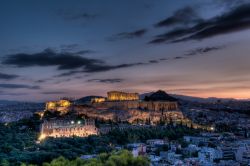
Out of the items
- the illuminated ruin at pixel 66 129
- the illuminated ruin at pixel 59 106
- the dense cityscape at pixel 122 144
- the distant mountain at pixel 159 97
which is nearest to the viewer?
the dense cityscape at pixel 122 144

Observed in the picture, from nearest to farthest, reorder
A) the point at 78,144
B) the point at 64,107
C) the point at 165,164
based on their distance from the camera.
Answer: the point at 165,164 < the point at 78,144 < the point at 64,107

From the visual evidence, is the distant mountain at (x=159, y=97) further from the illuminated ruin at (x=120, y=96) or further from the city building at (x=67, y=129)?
the city building at (x=67, y=129)

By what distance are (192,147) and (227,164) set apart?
225 inches

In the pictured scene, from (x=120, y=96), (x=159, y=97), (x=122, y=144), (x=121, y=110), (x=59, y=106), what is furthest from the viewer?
(x=159, y=97)

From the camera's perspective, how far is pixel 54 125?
Answer: 35094 mm

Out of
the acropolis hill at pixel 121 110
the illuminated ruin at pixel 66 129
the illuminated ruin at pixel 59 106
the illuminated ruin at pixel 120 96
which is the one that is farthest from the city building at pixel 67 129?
the illuminated ruin at pixel 120 96

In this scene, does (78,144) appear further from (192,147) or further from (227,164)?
(227,164)

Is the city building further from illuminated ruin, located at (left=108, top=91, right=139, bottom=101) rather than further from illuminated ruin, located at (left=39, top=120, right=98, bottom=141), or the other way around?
illuminated ruin, located at (left=108, top=91, right=139, bottom=101)

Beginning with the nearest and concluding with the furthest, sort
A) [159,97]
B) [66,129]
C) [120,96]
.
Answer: [66,129] → [120,96] → [159,97]

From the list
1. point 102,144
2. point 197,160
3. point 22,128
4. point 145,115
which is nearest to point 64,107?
point 145,115

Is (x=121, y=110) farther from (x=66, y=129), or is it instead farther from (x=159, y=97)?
(x=66, y=129)

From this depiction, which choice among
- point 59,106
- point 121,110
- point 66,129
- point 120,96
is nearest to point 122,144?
point 66,129

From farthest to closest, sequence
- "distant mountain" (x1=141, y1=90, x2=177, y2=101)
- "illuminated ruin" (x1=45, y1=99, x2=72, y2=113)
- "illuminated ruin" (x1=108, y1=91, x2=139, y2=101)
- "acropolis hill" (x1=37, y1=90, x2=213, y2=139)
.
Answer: "distant mountain" (x1=141, y1=90, x2=177, y2=101)
"illuminated ruin" (x1=108, y1=91, x2=139, y2=101)
"illuminated ruin" (x1=45, y1=99, x2=72, y2=113)
"acropolis hill" (x1=37, y1=90, x2=213, y2=139)

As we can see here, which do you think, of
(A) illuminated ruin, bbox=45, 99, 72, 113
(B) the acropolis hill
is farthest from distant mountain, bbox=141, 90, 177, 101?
→ (A) illuminated ruin, bbox=45, 99, 72, 113
